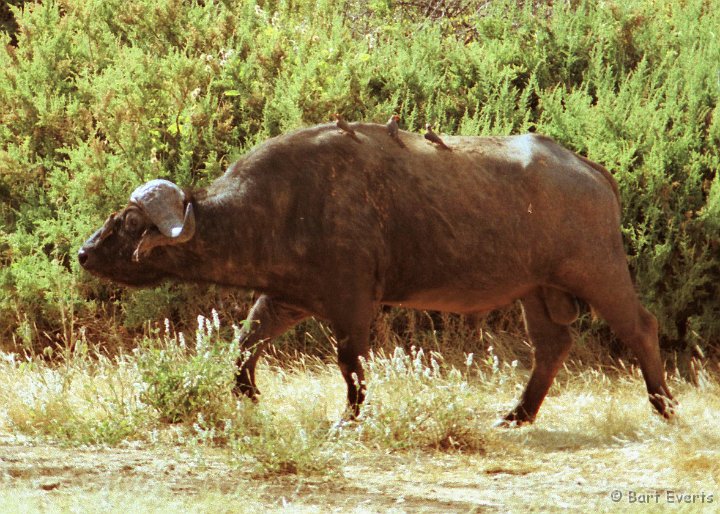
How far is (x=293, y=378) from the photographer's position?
30.3 ft

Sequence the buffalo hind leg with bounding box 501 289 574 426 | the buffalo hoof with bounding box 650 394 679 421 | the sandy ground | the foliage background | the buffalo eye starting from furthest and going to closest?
the foliage background → the buffalo hind leg with bounding box 501 289 574 426 → the buffalo hoof with bounding box 650 394 679 421 → the buffalo eye → the sandy ground

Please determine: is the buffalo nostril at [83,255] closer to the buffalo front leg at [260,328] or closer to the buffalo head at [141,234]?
the buffalo head at [141,234]

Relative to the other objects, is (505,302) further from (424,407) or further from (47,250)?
(47,250)

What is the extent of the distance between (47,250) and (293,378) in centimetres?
352

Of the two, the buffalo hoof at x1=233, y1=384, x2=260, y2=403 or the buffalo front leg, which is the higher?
the buffalo front leg

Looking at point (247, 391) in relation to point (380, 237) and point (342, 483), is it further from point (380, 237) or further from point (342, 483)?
point (342, 483)

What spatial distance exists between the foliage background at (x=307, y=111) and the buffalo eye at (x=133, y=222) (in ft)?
8.26

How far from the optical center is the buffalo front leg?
307 inches

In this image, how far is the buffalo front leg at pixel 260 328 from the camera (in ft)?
25.6

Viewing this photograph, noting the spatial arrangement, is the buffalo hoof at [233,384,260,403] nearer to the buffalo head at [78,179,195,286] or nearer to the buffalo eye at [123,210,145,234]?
the buffalo head at [78,179,195,286]

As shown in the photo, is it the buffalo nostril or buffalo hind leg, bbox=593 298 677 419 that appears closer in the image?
the buffalo nostril

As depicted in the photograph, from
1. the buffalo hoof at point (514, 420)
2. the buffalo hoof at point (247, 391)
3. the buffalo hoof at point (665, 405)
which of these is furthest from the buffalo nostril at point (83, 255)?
the buffalo hoof at point (665, 405)

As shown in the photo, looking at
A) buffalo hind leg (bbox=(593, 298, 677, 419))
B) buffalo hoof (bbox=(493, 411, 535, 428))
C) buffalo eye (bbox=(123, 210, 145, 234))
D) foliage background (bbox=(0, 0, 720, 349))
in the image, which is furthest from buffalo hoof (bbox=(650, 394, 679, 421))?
buffalo eye (bbox=(123, 210, 145, 234))

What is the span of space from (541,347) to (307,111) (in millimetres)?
3861
